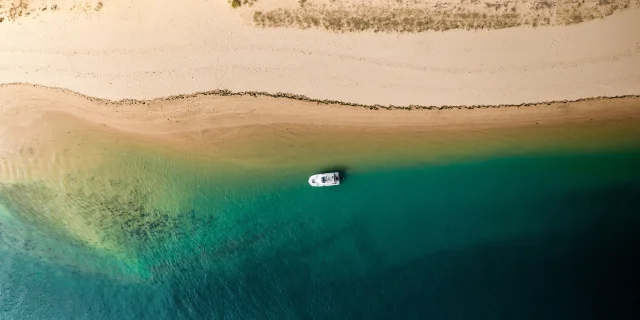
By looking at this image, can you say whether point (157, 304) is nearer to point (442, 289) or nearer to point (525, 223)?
point (442, 289)

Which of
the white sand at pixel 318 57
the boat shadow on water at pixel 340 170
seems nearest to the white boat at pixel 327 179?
the boat shadow on water at pixel 340 170

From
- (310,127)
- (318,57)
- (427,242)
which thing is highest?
(318,57)

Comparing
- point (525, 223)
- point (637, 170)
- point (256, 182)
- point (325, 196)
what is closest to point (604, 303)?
point (525, 223)

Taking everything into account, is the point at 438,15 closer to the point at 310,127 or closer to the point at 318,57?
the point at 318,57

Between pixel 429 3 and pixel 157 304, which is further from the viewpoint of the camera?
pixel 157 304

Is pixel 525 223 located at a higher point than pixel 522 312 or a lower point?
higher

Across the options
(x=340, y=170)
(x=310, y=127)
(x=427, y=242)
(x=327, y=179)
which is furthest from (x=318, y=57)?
(x=427, y=242)

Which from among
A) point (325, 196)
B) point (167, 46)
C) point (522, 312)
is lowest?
point (522, 312)
